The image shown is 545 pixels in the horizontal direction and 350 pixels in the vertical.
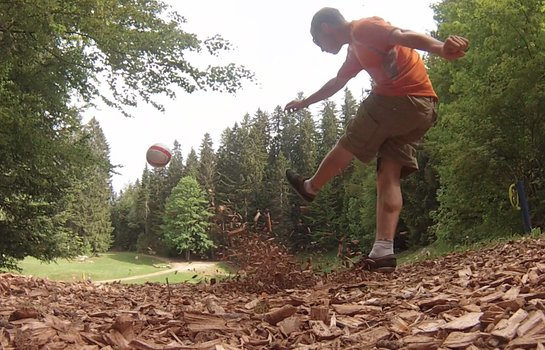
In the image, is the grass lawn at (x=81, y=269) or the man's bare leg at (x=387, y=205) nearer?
the man's bare leg at (x=387, y=205)

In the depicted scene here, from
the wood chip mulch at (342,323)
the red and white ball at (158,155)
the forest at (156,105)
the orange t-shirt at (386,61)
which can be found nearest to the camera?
the wood chip mulch at (342,323)

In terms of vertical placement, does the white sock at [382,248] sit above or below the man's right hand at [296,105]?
below

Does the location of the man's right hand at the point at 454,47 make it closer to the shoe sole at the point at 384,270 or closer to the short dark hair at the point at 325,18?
the short dark hair at the point at 325,18

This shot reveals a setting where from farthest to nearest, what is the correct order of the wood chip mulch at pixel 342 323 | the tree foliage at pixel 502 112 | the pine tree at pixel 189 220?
1. the pine tree at pixel 189 220
2. the tree foliage at pixel 502 112
3. the wood chip mulch at pixel 342 323

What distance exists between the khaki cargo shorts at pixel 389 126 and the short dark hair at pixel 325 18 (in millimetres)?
576

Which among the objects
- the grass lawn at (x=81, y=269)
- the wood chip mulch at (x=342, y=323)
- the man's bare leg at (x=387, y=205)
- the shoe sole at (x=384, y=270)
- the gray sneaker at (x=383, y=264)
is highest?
the man's bare leg at (x=387, y=205)

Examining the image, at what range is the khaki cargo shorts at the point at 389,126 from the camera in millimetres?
3191

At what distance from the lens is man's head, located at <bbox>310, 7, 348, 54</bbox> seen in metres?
3.40

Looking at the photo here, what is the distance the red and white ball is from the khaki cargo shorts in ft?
18.7

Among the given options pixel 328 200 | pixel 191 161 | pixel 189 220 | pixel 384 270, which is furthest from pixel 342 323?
pixel 191 161

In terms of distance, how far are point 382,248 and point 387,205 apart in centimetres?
29

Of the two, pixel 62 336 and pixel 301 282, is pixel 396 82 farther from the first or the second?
pixel 62 336

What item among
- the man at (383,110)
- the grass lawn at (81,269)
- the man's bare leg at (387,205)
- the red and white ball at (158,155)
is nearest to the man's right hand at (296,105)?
the man at (383,110)

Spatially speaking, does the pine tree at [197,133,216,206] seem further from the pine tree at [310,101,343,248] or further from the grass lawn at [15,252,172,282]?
the pine tree at [310,101,343,248]
